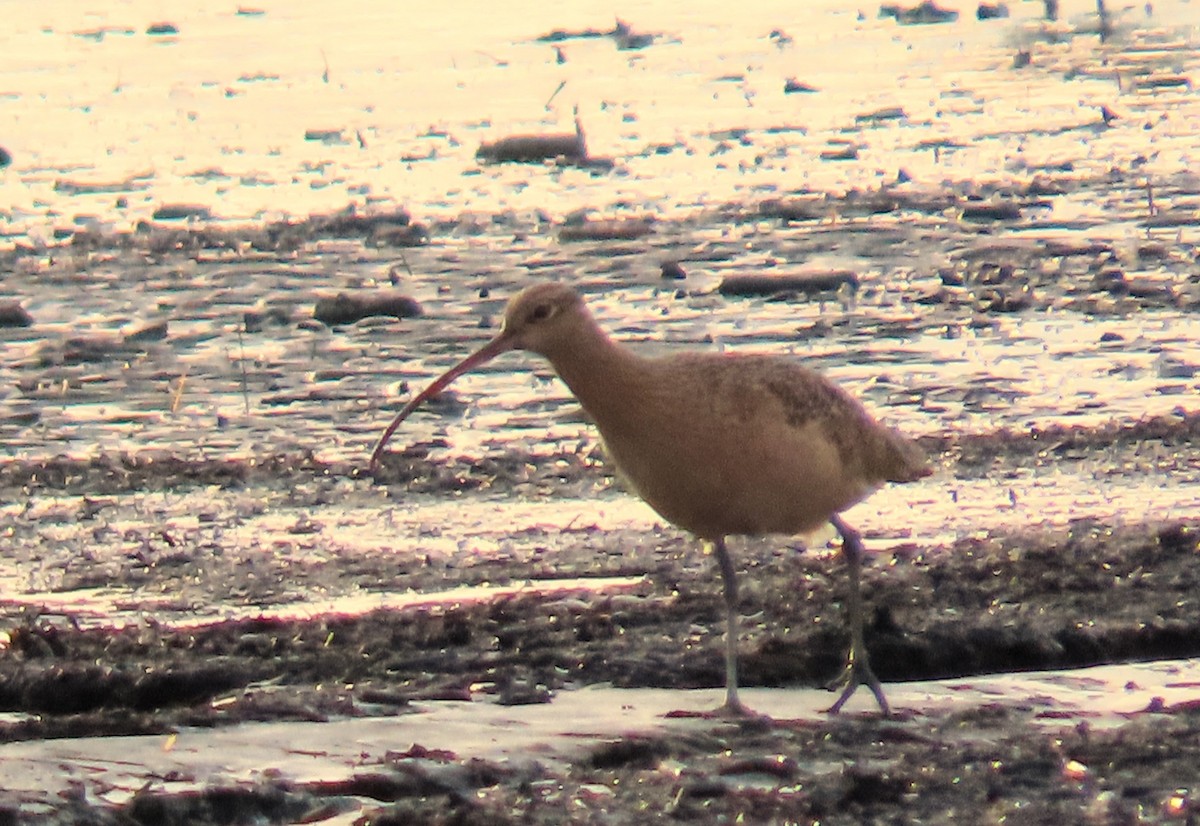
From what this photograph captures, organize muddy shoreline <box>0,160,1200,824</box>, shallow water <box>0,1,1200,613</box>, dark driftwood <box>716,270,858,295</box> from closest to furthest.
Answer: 1. muddy shoreline <box>0,160,1200,824</box>
2. shallow water <box>0,1,1200,613</box>
3. dark driftwood <box>716,270,858,295</box>

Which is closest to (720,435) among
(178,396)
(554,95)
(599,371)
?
(599,371)

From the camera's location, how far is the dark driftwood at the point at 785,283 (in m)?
9.78

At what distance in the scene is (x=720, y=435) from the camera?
5.21 metres

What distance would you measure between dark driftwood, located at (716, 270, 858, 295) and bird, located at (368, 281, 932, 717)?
419cm

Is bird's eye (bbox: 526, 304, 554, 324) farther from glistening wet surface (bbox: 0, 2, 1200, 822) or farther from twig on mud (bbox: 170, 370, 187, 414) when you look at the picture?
twig on mud (bbox: 170, 370, 187, 414)

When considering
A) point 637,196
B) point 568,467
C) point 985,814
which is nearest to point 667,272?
point 637,196

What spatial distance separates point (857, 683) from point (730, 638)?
11.2 inches

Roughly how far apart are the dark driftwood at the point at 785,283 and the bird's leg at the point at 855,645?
4189 mm

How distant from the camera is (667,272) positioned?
401 inches

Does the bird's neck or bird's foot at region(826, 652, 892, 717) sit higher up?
the bird's neck

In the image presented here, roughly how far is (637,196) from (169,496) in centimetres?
538

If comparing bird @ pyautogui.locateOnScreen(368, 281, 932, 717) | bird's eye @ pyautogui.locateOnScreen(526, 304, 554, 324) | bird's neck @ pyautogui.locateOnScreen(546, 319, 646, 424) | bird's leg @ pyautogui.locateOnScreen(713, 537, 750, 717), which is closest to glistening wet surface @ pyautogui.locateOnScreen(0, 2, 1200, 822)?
bird's leg @ pyautogui.locateOnScreen(713, 537, 750, 717)

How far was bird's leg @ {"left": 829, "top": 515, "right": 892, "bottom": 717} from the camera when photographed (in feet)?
16.9

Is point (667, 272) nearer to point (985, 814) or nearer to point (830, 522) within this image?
point (830, 522)
